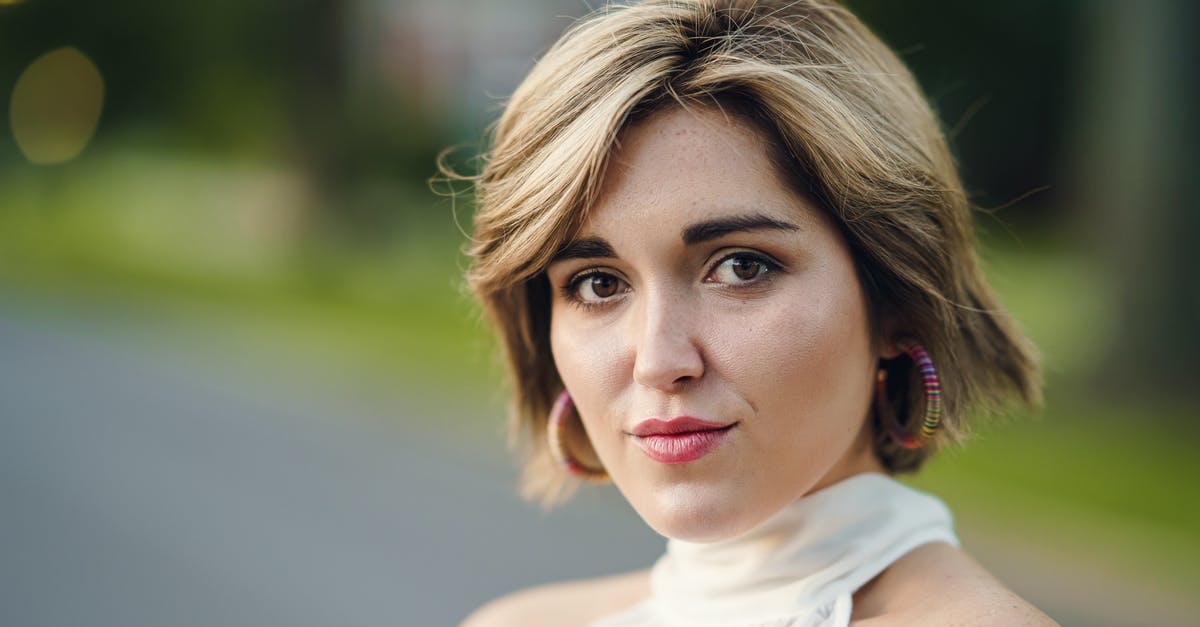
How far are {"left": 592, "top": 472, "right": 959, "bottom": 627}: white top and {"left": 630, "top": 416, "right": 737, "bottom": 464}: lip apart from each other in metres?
0.23

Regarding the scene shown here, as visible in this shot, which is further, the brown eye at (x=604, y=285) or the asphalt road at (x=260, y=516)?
the asphalt road at (x=260, y=516)

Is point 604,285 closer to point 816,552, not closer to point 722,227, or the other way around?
point 722,227

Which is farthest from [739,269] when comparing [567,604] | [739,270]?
[567,604]

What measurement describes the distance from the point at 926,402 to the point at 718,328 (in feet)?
1.51

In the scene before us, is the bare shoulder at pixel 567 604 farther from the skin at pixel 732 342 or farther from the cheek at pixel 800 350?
the cheek at pixel 800 350

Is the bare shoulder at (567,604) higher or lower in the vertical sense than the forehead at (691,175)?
lower

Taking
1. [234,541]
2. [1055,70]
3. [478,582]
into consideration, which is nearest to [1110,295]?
[478,582]

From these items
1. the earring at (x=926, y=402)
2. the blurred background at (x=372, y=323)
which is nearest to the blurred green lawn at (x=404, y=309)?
the blurred background at (x=372, y=323)

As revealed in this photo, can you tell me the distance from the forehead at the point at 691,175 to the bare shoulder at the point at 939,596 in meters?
0.59

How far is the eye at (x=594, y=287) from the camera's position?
2121 millimetres

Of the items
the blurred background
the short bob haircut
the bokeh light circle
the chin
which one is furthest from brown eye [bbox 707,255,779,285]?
the bokeh light circle

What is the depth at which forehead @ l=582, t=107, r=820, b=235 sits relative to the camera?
1.98m

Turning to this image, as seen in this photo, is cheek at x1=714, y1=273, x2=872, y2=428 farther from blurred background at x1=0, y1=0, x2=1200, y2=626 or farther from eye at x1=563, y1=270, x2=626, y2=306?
blurred background at x1=0, y1=0, x2=1200, y2=626

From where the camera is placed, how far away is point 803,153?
1.99 m
